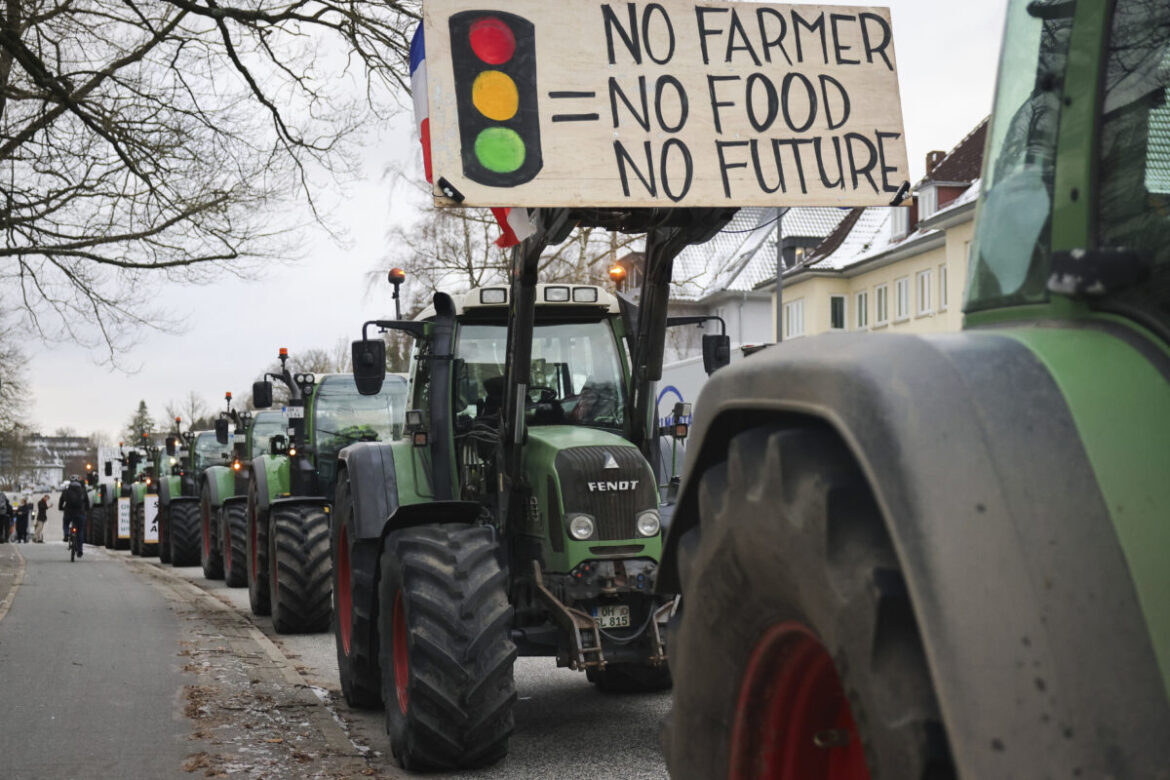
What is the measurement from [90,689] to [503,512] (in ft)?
10.6

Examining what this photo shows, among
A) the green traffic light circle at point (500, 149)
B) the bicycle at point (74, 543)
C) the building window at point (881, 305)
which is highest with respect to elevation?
the building window at point (881, 305)

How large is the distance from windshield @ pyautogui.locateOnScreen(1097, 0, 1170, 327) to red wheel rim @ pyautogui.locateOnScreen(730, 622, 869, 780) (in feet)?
2.72

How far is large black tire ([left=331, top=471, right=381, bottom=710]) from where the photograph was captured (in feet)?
23.8

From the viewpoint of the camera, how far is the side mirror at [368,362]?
23.6ft

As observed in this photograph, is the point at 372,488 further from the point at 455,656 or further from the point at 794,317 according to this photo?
the point at 794,317

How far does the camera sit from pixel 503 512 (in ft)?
22.8

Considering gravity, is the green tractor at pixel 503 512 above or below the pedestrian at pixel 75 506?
above

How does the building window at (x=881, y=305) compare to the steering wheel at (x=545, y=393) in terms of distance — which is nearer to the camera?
the steering wheel at (x=545, y=393)

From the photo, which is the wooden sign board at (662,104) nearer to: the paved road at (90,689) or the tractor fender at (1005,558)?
the tractor fender at (1005,558)

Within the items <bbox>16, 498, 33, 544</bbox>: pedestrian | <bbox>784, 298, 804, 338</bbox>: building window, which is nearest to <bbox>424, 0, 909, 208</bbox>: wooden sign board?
<bbox>784, 298, 804, 338</bbox>: building window

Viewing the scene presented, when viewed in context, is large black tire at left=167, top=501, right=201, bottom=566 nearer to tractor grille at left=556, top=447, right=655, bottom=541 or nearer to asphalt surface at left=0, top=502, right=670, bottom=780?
asphalt surface at left=0, top=502, right=670, bottom=780

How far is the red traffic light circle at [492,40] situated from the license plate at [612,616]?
10.4ft

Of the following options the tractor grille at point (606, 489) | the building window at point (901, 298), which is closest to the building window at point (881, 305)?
the building window at point (901, 298)

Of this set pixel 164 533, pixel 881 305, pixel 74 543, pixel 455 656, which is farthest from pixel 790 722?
pixel 881 305
